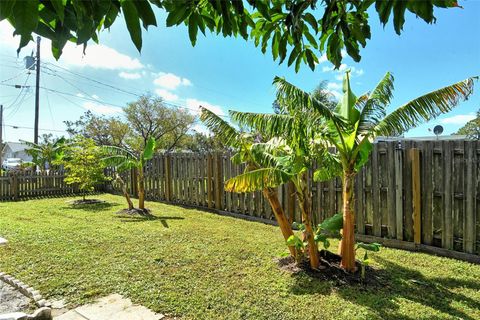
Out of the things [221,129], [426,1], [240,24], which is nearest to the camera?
[426,1]

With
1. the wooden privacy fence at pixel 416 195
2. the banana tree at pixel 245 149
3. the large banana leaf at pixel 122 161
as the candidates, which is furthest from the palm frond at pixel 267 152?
the large banana leaf at pixel 122 161

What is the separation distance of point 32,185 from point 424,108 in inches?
539

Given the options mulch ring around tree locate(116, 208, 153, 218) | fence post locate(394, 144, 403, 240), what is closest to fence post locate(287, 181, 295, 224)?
fence post locate(394, 144, 403, 240)

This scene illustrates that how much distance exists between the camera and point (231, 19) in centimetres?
156

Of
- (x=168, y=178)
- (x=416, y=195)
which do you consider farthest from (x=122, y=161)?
(x=416, y=195)

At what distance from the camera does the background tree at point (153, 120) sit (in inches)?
1011

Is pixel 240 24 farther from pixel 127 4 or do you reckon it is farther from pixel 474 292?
pixel 474 292

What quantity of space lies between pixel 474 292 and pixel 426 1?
12.5ft

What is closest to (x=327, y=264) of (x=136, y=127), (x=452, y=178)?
(x=452, y=178)

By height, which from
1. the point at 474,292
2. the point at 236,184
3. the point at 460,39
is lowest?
the point at 474,292

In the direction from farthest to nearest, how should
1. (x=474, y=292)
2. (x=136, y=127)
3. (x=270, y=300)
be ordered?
(x=136, y=127)
(x=474, y=292)
(x=270, y=300)

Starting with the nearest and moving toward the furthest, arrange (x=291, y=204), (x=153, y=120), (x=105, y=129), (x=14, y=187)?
(x=291, y=204), (x=14, y=187), (x=153, y=120), (x=105, y=129)

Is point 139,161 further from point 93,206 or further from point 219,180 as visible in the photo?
point 219,180

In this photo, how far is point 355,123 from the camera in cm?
396
